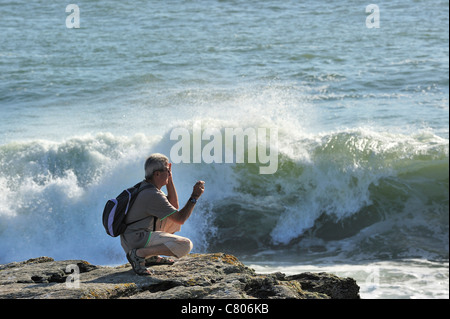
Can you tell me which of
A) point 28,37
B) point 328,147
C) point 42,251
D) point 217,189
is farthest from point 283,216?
point 28,37

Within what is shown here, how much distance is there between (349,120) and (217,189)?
4.46m

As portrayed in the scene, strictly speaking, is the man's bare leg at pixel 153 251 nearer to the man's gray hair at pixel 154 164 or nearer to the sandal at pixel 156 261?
the sandal at pixel 156 261

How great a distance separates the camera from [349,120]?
15.2 m

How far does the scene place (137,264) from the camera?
15.4 feet

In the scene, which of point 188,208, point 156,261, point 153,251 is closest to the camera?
point 188,208

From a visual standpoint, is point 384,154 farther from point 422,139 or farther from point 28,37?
point 28,37

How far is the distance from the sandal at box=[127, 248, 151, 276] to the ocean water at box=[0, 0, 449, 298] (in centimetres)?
424

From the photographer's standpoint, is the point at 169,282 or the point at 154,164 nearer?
the point at 169,282

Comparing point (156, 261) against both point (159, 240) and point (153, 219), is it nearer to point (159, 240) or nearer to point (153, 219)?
point (159, 240)

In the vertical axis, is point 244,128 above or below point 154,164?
above

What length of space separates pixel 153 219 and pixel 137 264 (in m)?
0.35

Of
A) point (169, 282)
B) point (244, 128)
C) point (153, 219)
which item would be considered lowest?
point (169, 282)

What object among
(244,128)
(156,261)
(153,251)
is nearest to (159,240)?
(153,251)

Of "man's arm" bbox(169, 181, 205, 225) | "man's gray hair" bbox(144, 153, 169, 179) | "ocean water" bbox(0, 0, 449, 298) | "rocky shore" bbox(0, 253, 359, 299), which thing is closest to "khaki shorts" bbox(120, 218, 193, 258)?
"rocky shore" bbox(0, 253, 359, 299)
